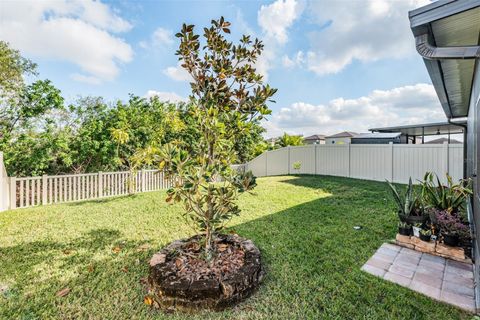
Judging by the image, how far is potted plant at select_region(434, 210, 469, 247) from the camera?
311 cm

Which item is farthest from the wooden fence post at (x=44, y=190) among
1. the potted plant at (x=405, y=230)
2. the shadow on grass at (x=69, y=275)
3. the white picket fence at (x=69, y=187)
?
the potted plant at (x=405, y=230)

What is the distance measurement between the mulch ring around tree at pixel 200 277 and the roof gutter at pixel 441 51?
9.74 ft

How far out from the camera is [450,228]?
3152mm

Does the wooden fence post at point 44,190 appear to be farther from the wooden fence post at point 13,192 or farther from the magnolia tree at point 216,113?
the magnolia tree at point 216,113

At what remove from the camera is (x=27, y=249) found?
343cm

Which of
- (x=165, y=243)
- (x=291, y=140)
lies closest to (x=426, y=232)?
(x=165, y=243)

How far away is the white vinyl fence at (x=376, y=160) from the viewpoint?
749cm

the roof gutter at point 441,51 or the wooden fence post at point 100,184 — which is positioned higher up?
the roof gutter at point 441,51

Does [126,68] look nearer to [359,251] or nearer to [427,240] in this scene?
[359,251]

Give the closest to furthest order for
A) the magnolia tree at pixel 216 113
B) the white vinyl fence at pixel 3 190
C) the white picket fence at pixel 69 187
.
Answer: the magnolia tree at pixel 216 113 < the white vinyl fence at pixel 3 190 < the white picket fence at pixel 69 187

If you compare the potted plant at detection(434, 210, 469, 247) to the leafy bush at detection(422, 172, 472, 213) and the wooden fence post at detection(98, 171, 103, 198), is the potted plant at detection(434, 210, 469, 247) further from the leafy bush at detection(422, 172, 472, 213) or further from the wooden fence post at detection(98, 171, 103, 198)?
the wooden fence post at detection(98, 171, 103, 198)

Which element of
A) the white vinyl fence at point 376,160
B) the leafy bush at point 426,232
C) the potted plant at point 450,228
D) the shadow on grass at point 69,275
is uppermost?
the white vinyl fence at point 376,160

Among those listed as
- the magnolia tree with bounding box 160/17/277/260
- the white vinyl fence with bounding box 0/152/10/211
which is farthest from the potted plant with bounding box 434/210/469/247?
the white vinyl fence with bounding box 0/152/10/211

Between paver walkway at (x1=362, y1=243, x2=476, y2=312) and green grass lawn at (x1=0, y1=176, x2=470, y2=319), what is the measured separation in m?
0.16
